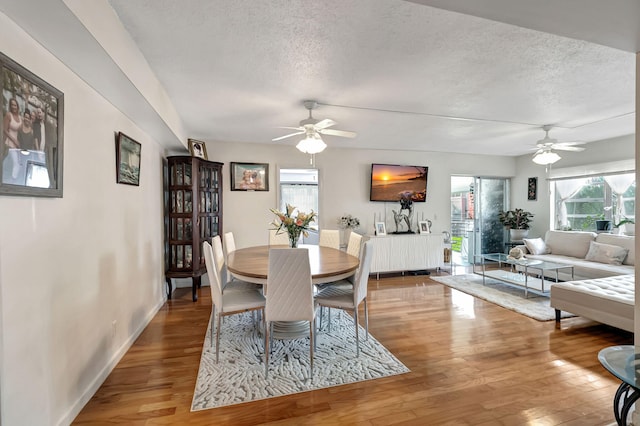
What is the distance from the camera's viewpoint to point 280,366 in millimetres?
2299

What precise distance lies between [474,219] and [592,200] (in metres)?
2.00

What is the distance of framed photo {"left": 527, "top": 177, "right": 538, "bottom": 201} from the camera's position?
19.9 feet

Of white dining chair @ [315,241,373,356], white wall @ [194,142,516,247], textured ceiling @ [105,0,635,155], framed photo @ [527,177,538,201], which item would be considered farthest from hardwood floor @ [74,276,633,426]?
framed photo @ [527,177,538,201]

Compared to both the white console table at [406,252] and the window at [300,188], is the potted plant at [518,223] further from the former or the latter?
the window at [300,188]

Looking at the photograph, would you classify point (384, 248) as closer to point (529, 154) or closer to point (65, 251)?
point (529, 154)

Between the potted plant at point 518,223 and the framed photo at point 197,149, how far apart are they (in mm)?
6281

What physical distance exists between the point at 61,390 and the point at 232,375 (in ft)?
3.33

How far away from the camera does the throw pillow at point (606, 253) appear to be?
4184 mm

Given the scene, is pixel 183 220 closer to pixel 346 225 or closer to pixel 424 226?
pixel 346 225

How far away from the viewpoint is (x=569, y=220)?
564 centimetres

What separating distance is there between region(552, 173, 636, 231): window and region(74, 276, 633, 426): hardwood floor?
10.1 ft

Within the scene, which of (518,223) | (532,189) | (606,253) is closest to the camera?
(606,253)

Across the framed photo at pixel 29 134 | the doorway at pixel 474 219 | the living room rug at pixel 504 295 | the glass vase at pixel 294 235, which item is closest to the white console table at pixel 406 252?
the living room rug at pixel 504 295

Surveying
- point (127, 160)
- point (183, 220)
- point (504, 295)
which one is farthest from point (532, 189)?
point (127, 160)
